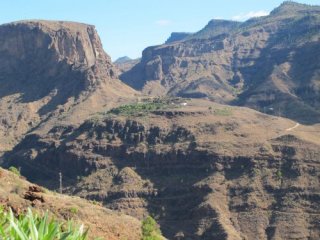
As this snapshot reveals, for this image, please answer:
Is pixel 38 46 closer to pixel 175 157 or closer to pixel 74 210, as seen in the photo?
pixel 175 157

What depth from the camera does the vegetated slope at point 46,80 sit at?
165 m

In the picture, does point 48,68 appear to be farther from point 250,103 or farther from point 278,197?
point 278,197

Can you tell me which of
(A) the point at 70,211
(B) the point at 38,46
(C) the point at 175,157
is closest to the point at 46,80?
(B) the point at 38,46

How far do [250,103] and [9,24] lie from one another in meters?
85.6

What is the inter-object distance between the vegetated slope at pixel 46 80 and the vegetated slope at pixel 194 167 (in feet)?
Answer: 78.1

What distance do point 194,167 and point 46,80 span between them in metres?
85.6

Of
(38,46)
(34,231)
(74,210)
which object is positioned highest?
(38,46)

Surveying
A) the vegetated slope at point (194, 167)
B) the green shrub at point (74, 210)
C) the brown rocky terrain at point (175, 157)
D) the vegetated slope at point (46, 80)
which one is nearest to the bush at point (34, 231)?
the green shrub at point (74, 210)

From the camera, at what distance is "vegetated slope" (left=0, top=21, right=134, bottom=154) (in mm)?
165125

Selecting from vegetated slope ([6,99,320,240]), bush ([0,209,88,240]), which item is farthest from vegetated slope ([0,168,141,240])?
vegetated slope ([6,99,320,240])

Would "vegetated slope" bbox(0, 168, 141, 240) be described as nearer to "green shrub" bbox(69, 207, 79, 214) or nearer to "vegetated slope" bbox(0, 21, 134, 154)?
"green shrub" bbox(69, 207, 79, 214)

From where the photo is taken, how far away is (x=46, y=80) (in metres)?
184

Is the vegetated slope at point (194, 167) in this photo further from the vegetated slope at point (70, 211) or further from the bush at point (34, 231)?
the bush at point (34, 231)

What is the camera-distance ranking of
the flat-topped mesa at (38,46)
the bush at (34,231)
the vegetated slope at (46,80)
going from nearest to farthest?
the bush at (34,231) < the vegetated slope at (46,80) < the flat-topped mesa at (38,46)
